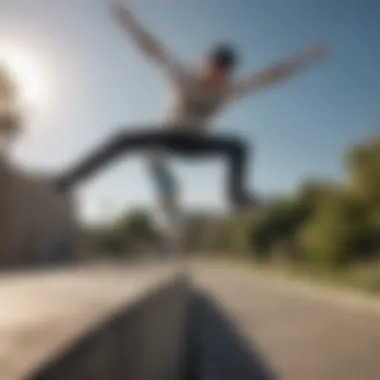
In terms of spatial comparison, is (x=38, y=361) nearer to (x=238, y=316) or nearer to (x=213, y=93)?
(x=238, y=316)

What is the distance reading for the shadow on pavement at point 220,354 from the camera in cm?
668

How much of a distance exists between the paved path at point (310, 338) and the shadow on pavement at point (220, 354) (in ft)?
0.16

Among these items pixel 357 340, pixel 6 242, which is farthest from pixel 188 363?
pixel 6 242

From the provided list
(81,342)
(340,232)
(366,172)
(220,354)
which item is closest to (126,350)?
(81,342)

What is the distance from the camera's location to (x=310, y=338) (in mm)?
8312

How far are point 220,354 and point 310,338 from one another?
1.56m

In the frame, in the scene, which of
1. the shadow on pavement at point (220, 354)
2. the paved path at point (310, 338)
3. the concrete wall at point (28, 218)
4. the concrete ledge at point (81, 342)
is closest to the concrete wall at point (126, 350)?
the concrete ledge at point (81, 342)

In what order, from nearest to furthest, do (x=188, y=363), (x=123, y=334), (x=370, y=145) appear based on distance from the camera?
(x=123, y=334) < (x=188, y=363) < (x=370, y=145)

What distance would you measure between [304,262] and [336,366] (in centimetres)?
3269

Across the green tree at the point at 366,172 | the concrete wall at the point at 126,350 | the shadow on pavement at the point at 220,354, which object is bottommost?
the shadow on pavement at the point at 220,354

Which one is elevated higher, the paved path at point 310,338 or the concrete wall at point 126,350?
the concrete wall at point 126,350

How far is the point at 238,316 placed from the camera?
10977 millimetres

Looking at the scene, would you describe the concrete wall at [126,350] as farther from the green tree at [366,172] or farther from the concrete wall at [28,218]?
the green tree at [366,172]

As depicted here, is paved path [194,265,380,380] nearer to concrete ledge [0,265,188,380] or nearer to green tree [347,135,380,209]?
concrete ledge [0,265,188,380]
